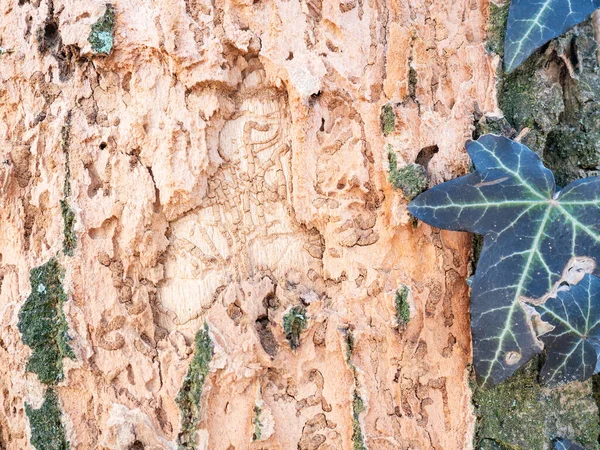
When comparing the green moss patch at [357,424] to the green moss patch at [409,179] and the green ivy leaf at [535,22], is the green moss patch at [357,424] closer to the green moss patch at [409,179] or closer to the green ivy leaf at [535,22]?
the green moss patch at [409,179]

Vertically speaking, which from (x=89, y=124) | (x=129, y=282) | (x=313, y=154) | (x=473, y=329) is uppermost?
(x=89, y=124)

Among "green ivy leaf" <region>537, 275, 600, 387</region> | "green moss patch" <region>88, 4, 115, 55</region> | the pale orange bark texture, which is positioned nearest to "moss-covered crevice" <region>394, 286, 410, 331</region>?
the pale orange bark texture

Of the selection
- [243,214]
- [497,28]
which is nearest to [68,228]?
[243,214]

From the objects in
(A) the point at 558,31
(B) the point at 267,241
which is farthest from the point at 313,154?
(A) the point at 558,31

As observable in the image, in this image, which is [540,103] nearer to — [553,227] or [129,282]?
[553,227]

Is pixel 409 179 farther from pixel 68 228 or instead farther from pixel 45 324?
pixel 45 324

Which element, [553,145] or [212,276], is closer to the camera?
[212,276]

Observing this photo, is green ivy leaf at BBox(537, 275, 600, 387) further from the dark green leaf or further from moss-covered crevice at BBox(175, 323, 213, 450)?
moss-covered crevice at BBox(175, 323, 213, 450)
